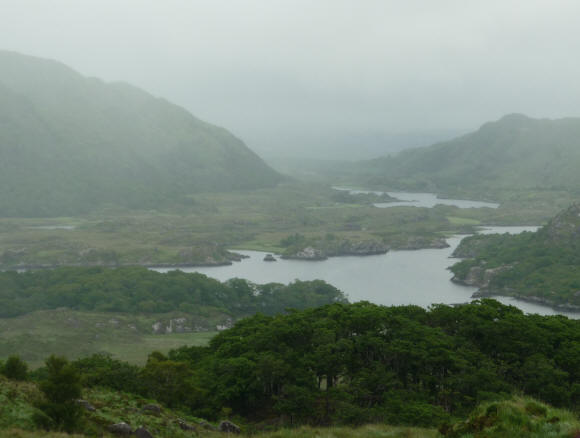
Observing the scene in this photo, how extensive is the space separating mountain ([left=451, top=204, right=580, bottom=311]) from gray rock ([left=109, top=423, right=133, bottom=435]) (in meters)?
108

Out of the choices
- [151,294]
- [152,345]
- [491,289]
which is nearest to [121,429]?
[152,345]

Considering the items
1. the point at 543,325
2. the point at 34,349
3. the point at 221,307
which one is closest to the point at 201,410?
the point at 543,325

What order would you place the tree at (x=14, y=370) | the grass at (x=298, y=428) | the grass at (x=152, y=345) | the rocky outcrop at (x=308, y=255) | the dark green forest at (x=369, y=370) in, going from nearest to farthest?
the grass at (x=298, y=428) < the tree at (x=14, y=370) < the dark green forest at (x=369, y=370) < the grass at (x=152, y=345) < the rocky outcrop at (x=308, y=255)

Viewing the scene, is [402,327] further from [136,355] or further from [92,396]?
[136,355]

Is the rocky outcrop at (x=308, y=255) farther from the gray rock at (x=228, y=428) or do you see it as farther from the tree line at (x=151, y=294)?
the gray rock at (x=228, y=428)

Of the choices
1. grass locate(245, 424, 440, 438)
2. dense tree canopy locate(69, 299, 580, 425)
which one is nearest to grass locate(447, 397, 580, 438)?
grass locate(245, 424, 440, 438)

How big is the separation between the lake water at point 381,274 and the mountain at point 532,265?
369cm

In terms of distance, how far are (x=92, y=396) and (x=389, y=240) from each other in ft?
555

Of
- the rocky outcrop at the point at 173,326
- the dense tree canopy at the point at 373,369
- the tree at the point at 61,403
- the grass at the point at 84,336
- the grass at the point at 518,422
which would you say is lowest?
the rocky outcrop at the point at 173,326

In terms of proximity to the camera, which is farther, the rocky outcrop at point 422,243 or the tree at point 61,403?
the rocky outcrop at point 422,243

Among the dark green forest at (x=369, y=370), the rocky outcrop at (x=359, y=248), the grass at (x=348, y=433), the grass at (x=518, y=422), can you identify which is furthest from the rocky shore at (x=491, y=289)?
the grass at (x=518, y=422)

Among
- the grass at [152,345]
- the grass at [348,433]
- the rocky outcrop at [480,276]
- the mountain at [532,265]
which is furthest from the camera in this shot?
the rocky outcrop at [480,276]

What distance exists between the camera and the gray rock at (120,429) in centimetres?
2658

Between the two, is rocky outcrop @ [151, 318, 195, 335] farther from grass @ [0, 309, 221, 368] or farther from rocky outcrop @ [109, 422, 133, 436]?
rocky outcrop @ [109, 422, 133, 436]
